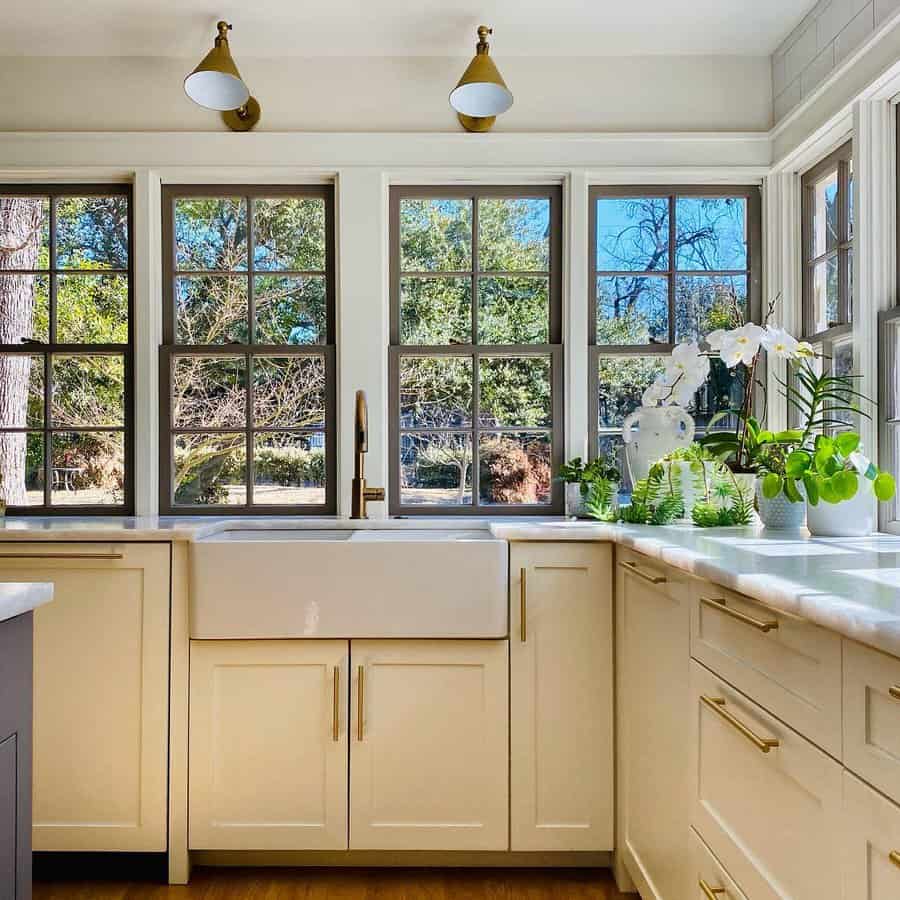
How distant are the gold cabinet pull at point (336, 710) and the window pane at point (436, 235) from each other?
4.89ft

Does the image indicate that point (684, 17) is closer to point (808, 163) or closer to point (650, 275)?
point (808, 163)

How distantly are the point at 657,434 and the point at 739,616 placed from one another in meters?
1.40

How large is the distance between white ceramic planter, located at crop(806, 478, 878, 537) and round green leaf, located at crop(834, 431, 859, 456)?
9 cm

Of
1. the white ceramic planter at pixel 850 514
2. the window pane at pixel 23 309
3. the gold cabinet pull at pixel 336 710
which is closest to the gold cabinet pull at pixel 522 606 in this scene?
the gold cabinet pull at pixel 336 710

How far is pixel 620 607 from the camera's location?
2.33 meters

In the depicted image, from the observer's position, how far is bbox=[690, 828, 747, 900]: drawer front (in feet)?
4.99

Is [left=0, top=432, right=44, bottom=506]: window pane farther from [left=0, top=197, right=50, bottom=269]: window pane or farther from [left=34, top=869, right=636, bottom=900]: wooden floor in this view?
[left=34, top=869, right=636, bottom=900]: wooden floor

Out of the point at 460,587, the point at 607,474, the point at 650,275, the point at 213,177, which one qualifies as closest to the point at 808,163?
the point at 650,275

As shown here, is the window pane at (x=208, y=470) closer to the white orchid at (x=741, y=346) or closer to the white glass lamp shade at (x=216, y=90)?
the white glass lamp shade at (x=216, y=90)

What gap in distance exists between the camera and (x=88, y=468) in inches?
120

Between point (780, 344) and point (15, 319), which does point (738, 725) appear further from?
point (15, 319)

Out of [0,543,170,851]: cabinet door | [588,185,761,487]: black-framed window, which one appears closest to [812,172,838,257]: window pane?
[588,185,761,487]: black-framed window

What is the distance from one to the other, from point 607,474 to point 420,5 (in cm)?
163

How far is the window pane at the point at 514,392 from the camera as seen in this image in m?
3.05
